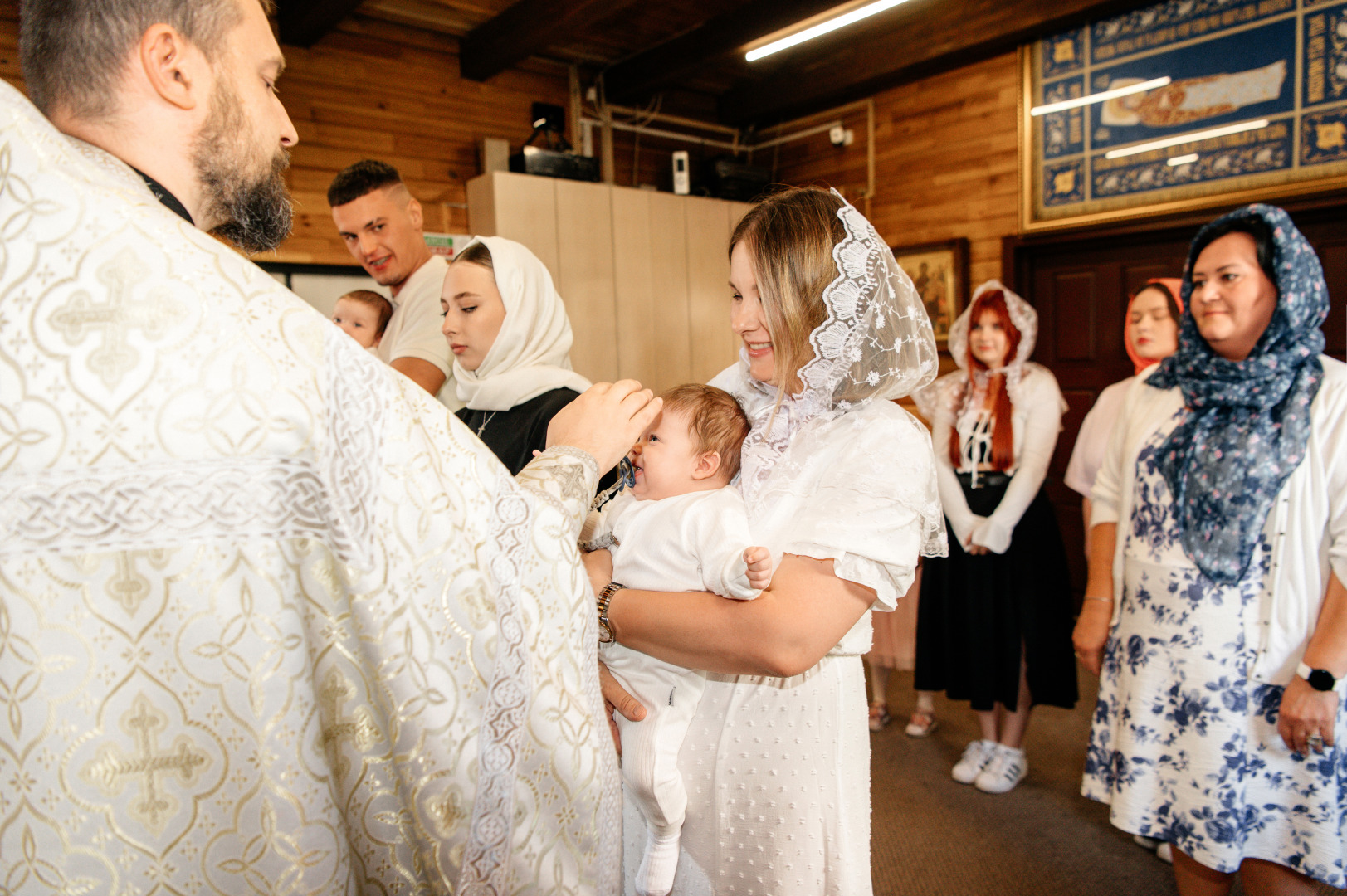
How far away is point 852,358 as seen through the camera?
124 cm

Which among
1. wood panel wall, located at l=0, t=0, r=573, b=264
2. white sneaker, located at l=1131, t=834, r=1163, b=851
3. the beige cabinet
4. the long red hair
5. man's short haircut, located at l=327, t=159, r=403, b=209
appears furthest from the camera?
the beige cabinet

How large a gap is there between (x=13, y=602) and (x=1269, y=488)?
2197 millimetres

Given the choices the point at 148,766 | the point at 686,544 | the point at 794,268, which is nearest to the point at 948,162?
the point at 794,268

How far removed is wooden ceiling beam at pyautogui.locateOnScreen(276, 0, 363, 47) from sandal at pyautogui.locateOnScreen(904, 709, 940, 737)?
443cm

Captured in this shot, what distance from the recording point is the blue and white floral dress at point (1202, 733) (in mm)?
1702

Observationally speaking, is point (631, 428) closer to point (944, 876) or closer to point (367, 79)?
point (944, 876)

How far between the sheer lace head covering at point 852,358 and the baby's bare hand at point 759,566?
0.61 ft

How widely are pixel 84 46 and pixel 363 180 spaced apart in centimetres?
199

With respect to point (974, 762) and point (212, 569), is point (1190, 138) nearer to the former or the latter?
point (974, 762)

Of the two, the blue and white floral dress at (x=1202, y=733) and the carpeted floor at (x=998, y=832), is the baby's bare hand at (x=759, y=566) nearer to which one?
the blue and white floral dress at (x=1202, y=733)

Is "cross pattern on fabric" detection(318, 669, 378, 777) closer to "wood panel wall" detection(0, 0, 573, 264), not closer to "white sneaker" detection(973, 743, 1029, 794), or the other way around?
"white sneaker" detection(973, 743, 1029, 794)

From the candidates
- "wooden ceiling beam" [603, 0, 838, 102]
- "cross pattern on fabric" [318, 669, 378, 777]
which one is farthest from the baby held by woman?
"wooden ceiling beam" [603, 0, 838, 102]

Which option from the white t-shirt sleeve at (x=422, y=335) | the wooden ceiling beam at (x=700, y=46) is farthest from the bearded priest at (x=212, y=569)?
the wooden ceiling beam at (x=700, y=46)

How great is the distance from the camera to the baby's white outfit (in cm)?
120
